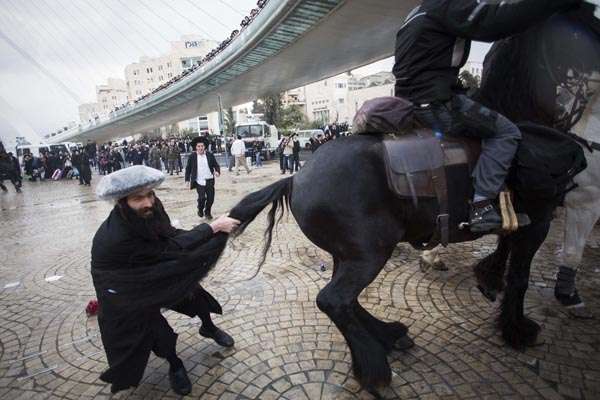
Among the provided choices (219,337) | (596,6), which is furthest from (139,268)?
(596,6)

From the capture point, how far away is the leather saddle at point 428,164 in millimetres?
2254

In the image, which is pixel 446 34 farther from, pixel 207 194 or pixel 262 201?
pixel 207 194

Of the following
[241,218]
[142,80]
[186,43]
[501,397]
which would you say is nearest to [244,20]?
[241,218]

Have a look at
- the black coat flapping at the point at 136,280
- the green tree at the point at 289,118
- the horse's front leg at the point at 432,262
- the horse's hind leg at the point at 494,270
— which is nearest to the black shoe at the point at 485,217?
the horse's hind leg at the point at 494,270

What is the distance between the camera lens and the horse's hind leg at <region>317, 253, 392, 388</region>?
7.61 ft

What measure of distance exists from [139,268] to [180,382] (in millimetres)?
914

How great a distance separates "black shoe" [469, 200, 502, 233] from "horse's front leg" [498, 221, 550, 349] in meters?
0.51

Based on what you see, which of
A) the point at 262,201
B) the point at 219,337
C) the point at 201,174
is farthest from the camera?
the point at 201,174

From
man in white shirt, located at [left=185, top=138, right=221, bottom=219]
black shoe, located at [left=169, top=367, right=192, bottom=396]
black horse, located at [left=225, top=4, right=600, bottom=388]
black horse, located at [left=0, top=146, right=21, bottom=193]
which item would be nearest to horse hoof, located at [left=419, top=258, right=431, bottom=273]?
black horse, located at [left=225, top=4, right=600, bottom=388]

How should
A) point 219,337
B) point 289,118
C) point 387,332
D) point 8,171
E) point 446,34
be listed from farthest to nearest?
point 289,118 → point 8,171 → point 219,337 → point 387,332 → point 446,34

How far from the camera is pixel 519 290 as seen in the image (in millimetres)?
2783

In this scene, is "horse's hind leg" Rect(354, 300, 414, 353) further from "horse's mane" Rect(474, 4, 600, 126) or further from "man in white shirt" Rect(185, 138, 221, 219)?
"man in white shirt" Rect(185, 138, 221, 219)

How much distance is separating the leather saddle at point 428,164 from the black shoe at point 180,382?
2017 millimetres

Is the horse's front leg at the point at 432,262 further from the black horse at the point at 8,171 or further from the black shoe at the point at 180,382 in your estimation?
the black horse at the point at 8,171
